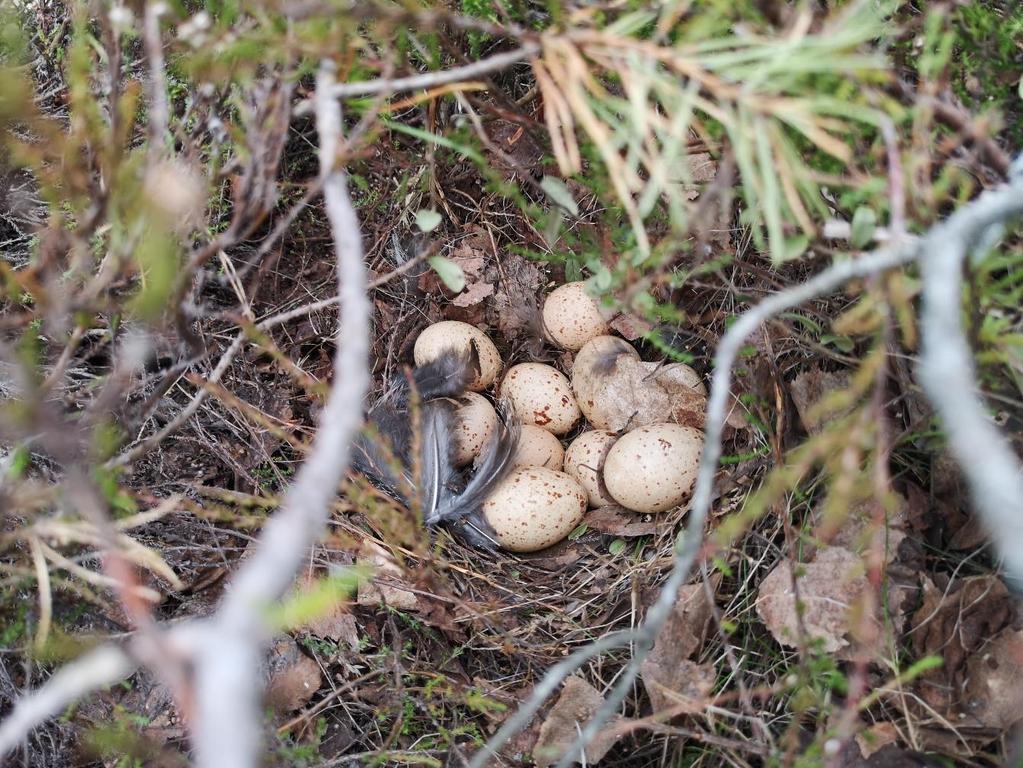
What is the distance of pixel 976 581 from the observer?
1.63 meters

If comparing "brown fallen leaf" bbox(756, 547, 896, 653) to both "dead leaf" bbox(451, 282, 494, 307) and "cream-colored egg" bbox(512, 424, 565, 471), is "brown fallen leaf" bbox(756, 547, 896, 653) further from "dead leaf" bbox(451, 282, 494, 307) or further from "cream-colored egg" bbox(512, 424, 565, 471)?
"dead leaf" bbox(451, 282, 494, 307)

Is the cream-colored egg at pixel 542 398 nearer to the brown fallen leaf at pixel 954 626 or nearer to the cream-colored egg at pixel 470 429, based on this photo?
the cream-colored egg at pixel 470 429

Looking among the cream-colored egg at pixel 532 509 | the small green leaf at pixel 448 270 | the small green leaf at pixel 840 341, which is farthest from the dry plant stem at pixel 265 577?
the cream-colored egg at pixel 532 509

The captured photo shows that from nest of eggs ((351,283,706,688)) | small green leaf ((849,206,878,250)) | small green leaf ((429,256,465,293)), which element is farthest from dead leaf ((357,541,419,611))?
small green leaf ((849,206,878,250))

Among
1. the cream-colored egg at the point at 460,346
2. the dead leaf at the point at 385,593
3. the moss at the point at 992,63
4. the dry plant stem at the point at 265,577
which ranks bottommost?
the dead leaf at the point at 385,593

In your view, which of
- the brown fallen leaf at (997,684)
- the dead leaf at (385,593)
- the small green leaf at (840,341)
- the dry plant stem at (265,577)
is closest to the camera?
the dry plant stem at (265,577)

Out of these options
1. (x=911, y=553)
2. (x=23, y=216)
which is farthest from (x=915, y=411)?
(x=23, y=216)

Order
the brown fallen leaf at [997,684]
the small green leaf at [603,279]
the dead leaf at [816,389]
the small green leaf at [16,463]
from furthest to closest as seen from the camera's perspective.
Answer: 1. the dead leaf at [816,389]
2. the small green leaf at [603,279]
3. the brown fallen leaf at [997,684]
4. the small green leaf at [16,463]

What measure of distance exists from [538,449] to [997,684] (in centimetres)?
128

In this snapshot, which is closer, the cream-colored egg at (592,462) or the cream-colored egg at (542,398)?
the cream-colored egg at (592,462)

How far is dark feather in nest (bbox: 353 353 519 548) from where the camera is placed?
2299 millimetres

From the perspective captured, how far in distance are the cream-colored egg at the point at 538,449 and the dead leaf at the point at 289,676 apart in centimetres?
78

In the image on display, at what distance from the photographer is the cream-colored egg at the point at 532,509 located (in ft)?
7.30

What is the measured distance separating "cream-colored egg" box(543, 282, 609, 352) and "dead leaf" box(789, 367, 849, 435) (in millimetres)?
693
